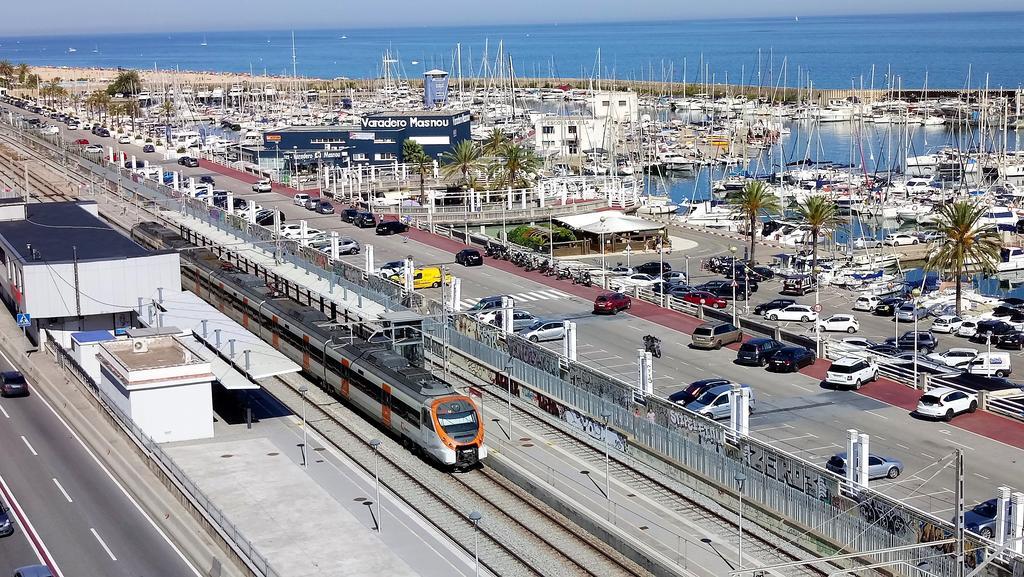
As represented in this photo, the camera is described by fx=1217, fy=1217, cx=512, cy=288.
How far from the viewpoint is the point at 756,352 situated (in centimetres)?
5019

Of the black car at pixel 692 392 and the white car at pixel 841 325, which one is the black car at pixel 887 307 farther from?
the black car at pixel 692 392

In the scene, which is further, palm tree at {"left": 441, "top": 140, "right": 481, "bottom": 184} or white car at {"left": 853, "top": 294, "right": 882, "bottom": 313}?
palm tree at {"left": 441, "top": 140, "right": 481, "bottom": 184}

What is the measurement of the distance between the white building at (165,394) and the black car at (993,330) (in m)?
37.8

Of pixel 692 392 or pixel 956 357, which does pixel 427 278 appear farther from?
pixel 956 357

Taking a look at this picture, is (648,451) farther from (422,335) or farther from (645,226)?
(645,226)

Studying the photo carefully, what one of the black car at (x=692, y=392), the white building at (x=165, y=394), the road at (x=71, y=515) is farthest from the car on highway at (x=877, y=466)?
the white building at (x=165, y=394)

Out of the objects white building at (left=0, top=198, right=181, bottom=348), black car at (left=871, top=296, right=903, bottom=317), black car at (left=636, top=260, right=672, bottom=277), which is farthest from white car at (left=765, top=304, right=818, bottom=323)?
white building at (left=0, top=198, right=181, bottom=348)

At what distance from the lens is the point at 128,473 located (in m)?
37.9

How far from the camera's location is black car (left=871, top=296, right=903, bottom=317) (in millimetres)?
67062

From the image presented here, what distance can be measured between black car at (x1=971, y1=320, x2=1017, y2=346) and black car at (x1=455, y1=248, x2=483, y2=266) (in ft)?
93.0

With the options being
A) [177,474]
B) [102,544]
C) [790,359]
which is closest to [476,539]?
[177,474]

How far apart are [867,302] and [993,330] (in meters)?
Result: 9.36

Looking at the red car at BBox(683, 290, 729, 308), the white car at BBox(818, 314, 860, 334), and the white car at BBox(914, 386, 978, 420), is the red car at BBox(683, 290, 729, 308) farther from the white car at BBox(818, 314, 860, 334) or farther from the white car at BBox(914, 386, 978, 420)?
the white car at BBox(914, 386, 978, 420)

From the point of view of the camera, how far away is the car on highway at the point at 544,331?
2133 inches
